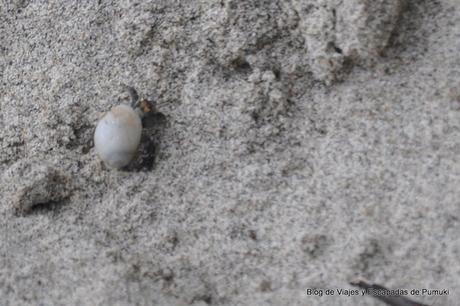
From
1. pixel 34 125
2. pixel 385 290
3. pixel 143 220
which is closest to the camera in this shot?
pixel 385 290

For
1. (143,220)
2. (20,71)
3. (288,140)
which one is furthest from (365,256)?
(20,71)

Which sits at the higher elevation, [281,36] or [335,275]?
[281,36]

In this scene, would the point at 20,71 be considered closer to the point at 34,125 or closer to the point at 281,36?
the point at 34,125
